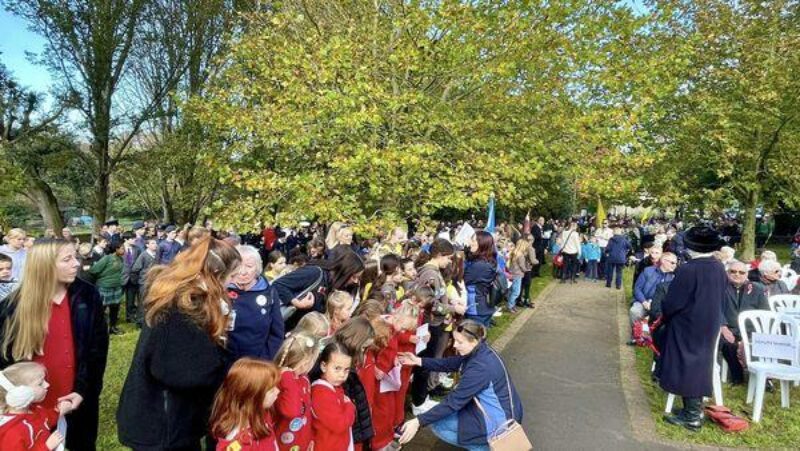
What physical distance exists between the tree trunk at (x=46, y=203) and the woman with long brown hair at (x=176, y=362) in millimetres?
16014

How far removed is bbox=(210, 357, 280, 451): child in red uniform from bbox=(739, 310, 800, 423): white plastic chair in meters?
5.21

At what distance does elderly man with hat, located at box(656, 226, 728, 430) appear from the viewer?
5195mm

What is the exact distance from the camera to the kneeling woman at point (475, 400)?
398 centimetres

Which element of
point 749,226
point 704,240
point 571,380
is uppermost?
point 704,240

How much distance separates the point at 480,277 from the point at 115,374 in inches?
195

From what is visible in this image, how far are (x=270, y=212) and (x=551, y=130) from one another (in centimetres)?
544

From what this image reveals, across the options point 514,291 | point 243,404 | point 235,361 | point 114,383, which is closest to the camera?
point 243,404

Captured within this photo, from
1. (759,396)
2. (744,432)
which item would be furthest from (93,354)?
(759,396)

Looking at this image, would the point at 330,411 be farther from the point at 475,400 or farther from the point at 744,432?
the point at 744,432

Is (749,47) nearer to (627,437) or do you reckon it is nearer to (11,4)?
(627,437)

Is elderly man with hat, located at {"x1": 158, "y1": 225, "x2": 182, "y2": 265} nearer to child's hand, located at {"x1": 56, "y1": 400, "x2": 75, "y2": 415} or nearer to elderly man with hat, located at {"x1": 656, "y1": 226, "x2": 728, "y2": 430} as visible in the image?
child's hand, located at {"x1": 56, "y1": 400, "x2": 75, "y2": 415}

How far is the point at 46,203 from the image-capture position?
16.8 metres

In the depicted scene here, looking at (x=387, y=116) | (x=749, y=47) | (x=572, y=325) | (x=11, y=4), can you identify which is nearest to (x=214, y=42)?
(x=11, y=4)

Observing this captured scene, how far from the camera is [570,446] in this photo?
192 inches
